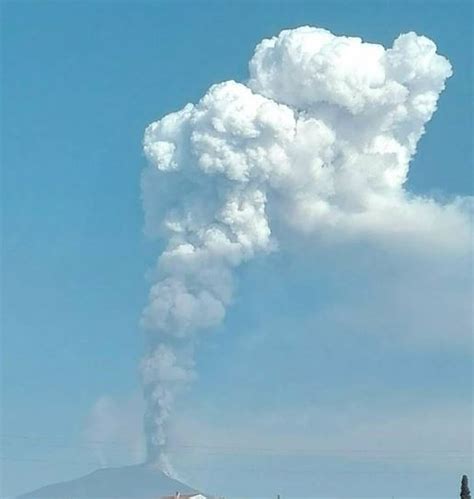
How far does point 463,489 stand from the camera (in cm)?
6731

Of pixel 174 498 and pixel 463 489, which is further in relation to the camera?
pixel 174 498

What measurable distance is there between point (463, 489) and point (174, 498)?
116ft

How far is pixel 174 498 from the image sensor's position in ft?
321
